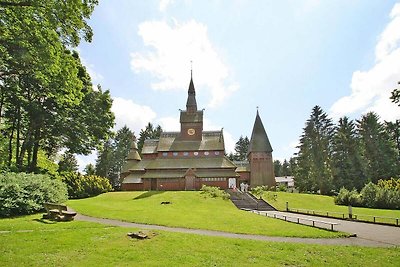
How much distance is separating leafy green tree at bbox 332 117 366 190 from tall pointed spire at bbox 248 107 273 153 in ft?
43.7

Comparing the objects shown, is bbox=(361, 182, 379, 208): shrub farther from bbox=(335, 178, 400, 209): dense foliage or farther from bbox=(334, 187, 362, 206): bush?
bbox=(334, 187, 362, 206): bush

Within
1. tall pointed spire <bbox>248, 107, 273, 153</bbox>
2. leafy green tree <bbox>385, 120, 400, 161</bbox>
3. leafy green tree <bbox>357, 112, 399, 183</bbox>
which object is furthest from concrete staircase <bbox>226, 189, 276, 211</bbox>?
leafy green tree <bbox>385, 120, 400, 161</bbox>

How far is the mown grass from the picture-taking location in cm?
920

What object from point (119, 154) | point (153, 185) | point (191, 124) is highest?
point (191, 124)

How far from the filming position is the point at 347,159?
5128 centimetres

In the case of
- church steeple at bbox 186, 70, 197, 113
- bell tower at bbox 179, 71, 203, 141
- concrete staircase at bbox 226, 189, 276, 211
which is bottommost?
concrete staircase at bbox 226, 189, 276, 211

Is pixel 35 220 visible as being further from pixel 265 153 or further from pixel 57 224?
pixel 265 153

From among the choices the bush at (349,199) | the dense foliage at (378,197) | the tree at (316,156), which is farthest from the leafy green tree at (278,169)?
the dense foliage at (378,197)

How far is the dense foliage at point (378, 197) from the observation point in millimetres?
31922

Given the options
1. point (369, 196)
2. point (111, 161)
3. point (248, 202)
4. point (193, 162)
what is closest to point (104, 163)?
point (111, 161)

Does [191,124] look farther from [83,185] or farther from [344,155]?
[344,155]

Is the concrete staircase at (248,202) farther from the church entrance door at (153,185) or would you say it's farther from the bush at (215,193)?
the church entrance door at (153,185)

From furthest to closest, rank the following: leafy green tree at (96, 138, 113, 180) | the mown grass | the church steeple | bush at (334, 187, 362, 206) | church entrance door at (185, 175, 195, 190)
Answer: leafy green tree at (96, 138, 113, 180)
the church steeple
church entrance door at (185, 175, 195, 190)
bush at (334, 187, 362, 206)
the mown grass

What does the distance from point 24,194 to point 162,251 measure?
43.1ft
